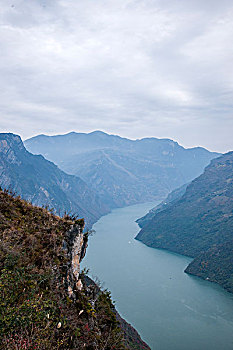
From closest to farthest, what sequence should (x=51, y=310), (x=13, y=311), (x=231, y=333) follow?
(x=13, y=311), (x=51, y=310), (x=231, y=333)

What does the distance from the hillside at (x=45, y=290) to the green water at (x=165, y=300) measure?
3204 cm

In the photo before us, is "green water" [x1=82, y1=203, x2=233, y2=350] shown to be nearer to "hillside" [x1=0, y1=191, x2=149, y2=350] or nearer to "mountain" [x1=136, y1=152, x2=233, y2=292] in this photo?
"mountain" [x1=136, y1=152, x2=233, y2=292]

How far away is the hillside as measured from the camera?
7.87 m

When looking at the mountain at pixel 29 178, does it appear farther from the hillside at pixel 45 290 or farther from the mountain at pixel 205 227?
the hillside at pixel 45 290

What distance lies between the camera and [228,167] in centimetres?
14738

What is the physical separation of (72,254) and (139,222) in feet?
444

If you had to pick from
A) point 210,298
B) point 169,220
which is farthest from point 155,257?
point 169,220

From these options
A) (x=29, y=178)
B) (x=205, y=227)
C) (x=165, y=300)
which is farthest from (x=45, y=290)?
(x=29, y=178)

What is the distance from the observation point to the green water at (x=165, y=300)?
39.8 m

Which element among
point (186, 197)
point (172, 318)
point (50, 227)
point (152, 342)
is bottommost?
point (152, 342)

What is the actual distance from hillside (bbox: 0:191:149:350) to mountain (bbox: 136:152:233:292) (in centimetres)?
5859

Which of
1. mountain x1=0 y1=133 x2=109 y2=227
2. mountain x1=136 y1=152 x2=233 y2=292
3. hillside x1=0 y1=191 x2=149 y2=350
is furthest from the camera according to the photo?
mountain x1=0 y1=133 x2=109 y2=227

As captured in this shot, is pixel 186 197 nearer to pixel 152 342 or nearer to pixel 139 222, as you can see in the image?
pixel 139 222

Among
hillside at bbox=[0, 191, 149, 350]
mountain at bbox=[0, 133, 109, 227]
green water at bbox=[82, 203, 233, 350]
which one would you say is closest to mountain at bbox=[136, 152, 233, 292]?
green water at bbox=[82, 203, 233, 350]
